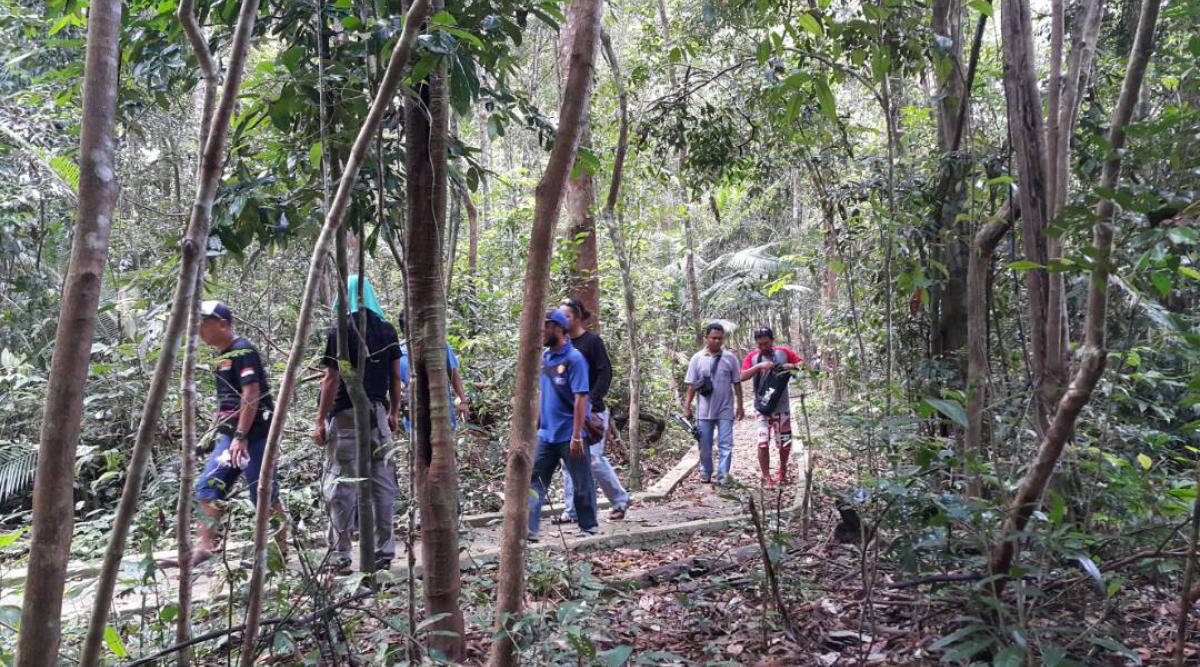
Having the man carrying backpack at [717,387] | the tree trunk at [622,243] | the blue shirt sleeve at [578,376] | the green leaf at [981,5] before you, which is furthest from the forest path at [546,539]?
the green leaf at [981,5]

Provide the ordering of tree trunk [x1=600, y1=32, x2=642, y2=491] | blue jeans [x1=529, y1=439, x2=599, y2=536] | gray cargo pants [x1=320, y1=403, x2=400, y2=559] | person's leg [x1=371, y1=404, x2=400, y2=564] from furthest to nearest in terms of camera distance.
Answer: tree trunk [x1=600, y1=32, x2=642, y2=491]
blue jeans [x1=529, y1=439, x2=599, y2=536]
person's leg [x1=371, y1=404, x2=400, y2=564]
gray cargo pants [x1=320, y1=403, x2=400, y2=559]

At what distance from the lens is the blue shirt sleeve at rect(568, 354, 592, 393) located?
233 inches

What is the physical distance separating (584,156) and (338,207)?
1.67 m

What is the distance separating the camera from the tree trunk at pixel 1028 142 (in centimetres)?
357

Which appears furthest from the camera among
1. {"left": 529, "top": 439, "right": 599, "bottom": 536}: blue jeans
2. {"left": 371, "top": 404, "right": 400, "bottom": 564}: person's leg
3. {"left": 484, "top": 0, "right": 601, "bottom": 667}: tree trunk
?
{"left": 529, "top": 439, "right": 599, "bottom": 536}: blue jeans

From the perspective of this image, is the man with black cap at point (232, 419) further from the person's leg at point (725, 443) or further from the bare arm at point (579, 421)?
the person's leg at point (725, 443)

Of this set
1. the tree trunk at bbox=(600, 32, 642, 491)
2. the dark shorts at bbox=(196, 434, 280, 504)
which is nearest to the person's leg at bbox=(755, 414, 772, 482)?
the tree trunk at bbox=(600, 32, 642, 491)

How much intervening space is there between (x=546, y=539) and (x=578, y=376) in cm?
135

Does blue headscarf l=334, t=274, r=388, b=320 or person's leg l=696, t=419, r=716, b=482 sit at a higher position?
blue headscarf l=334, t=274, r=388, b=320

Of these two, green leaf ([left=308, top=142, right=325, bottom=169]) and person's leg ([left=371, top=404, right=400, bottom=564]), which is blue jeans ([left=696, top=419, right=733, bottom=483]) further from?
green leaf ([left=308, top=142, right=325, bottom=169])

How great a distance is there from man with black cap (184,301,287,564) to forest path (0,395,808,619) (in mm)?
381

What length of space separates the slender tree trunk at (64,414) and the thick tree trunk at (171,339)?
0.44 ft

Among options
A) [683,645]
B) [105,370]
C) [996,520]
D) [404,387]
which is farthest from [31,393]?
[996,520]

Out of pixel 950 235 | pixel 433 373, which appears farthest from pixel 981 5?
pixel 433 373
